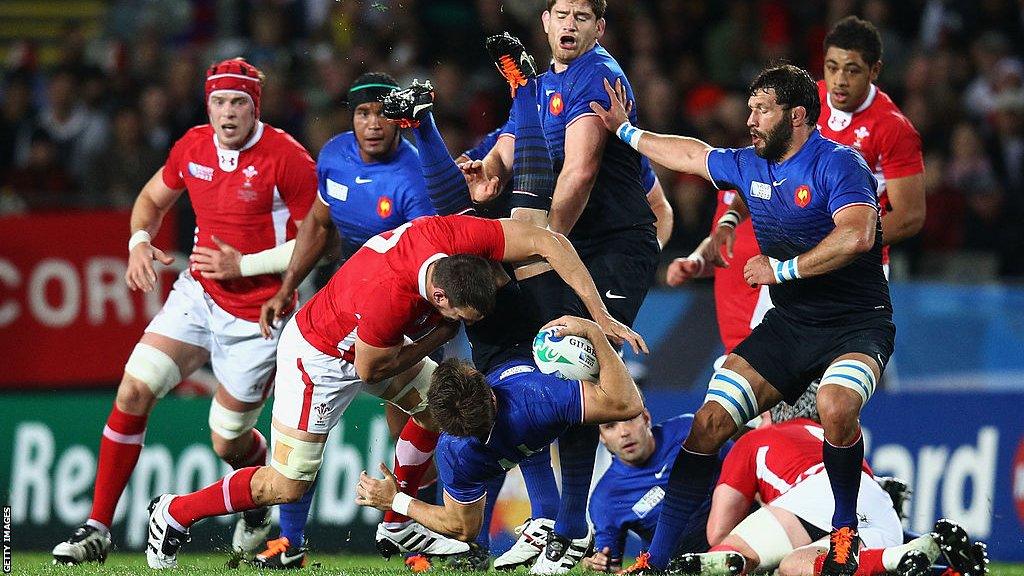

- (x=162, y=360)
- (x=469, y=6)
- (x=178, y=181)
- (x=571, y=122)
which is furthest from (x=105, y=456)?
(x=469, y=6)

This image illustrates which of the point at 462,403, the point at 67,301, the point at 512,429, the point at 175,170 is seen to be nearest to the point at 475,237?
the point at 462,403

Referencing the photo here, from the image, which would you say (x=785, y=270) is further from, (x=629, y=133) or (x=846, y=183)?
(x=629, y=133)

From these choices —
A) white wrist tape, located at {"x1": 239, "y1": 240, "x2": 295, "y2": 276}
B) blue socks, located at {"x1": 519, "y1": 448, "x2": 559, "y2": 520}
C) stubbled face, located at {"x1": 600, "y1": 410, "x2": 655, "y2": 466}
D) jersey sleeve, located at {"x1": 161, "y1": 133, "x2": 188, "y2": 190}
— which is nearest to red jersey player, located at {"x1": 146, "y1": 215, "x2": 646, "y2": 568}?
blue socks, located at {"x1": 519, "y1": 448, "x2": 559, "y2": 520}

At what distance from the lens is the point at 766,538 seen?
7789mm

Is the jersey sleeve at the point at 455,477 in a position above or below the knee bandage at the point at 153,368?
below

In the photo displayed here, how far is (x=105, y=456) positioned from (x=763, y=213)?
4.08 metres

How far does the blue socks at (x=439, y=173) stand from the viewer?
796 cm

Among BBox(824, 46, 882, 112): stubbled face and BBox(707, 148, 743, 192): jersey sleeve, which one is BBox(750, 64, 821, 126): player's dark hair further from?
BBox(824, 46, 882, 112): stubbled face

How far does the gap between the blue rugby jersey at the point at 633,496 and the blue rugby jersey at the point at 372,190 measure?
1.95 meters

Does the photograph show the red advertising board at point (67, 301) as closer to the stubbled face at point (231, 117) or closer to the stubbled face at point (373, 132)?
the stubbled face at point (231, 117)

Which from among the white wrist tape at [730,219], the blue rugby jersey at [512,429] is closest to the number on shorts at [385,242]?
the blue rugby jersey at [512,429]

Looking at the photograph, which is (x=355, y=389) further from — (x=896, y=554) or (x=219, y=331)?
(x=896, y=554)

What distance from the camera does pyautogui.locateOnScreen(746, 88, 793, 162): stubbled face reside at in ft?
24.1

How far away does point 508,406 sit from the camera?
7227 mm
